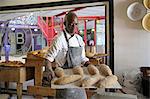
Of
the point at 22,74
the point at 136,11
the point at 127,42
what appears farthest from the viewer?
the point at 22,74

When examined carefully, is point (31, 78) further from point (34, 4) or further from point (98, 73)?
point (98, 73)

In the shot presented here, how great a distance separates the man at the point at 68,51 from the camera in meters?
1.43

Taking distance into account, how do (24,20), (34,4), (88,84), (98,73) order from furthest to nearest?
(24,20)
(34,4)
(98,73)
(88,84)

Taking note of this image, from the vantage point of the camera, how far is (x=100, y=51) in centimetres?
301

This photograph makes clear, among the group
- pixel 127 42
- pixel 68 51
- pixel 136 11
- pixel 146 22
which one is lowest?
pixel 68 51

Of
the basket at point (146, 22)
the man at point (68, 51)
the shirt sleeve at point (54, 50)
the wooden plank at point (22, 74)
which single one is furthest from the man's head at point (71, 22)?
the wooden plank at point (22, 74)

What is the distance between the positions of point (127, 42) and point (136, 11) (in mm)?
404

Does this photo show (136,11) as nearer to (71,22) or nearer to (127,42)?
(127,42)

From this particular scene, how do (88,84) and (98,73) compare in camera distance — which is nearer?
(88,84)

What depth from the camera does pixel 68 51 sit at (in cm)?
155

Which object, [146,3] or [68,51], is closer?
[68,51]

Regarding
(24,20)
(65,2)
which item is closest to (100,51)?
(65,2)

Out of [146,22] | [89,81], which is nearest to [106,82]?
[89,81]

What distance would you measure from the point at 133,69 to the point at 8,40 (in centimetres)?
210
